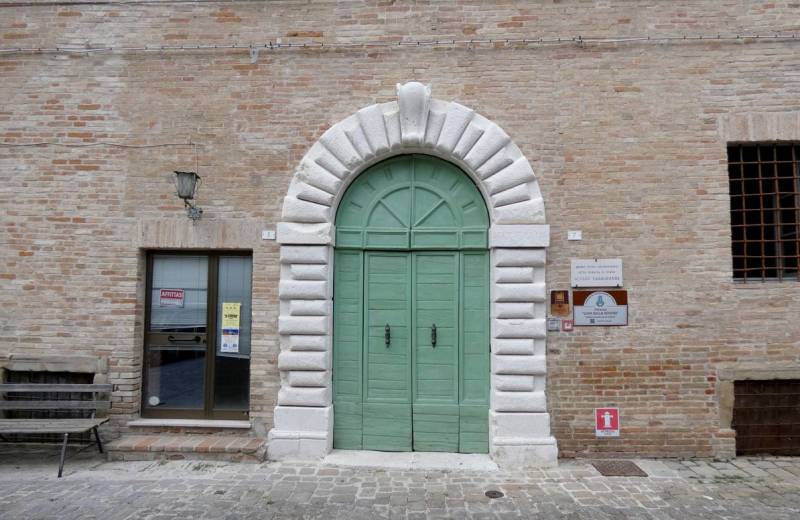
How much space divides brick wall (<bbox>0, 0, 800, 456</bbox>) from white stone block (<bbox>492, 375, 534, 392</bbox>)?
0.31 metres

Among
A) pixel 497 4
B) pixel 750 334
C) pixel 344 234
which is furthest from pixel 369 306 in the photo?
pixel 750 334

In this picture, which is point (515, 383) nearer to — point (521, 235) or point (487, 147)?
point (521, 235)

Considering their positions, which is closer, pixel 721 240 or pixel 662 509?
pixel 662 509

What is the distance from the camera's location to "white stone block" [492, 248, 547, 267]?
220 inches

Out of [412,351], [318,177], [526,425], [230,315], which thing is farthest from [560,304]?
[230,315]

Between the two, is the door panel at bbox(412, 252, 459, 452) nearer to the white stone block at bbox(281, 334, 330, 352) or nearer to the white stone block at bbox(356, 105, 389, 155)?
the white stone block at bbox(281, 334, 330, 352)

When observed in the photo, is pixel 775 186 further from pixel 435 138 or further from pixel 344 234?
pixel 344 234

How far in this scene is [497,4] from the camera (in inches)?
232

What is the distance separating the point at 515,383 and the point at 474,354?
550 millimetres

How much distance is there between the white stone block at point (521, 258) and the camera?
558cm

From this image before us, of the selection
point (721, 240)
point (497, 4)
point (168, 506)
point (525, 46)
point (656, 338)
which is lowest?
point (168, 506)

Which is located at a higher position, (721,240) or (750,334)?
(721,240)

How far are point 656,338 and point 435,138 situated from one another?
338 cm

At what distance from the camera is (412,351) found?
18.9ft
